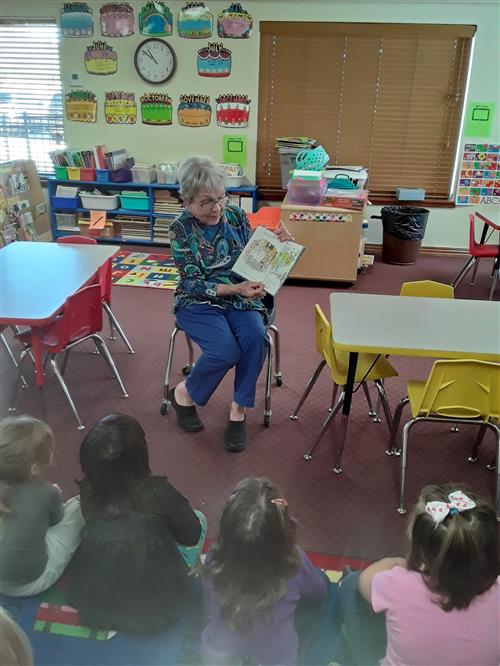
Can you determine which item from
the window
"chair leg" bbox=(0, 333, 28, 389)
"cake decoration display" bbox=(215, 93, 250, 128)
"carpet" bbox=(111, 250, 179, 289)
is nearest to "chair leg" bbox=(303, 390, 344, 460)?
"chair leg" bbox=(0, 333, 28, 389)

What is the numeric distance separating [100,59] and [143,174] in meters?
1.07

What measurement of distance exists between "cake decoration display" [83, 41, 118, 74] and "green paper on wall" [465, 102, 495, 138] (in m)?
3.09

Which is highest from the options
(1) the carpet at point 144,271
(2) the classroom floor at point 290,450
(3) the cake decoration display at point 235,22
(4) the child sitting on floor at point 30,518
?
(3) the cake decoration display at point 235,22

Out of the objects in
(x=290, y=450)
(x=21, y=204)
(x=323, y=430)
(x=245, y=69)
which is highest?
(x=245, y=69)

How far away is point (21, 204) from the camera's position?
4.79 meters

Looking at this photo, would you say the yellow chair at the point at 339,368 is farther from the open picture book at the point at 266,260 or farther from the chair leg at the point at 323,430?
the open picture book at the point at 266,260

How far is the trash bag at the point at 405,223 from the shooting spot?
4734 mm

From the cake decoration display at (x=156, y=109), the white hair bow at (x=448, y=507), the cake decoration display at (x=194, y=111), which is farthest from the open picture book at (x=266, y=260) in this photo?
the cake decoration display at (x=156, y=109)

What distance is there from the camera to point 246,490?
116 cm

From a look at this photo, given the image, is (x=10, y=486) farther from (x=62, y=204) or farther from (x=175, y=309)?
(x=62, y=204)

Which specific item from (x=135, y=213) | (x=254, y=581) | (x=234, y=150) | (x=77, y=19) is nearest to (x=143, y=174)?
(x=135, y=213)

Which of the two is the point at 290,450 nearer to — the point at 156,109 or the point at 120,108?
the point at 156,109

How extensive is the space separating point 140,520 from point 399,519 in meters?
1.04

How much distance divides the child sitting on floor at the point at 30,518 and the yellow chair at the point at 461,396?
3.73 ft
